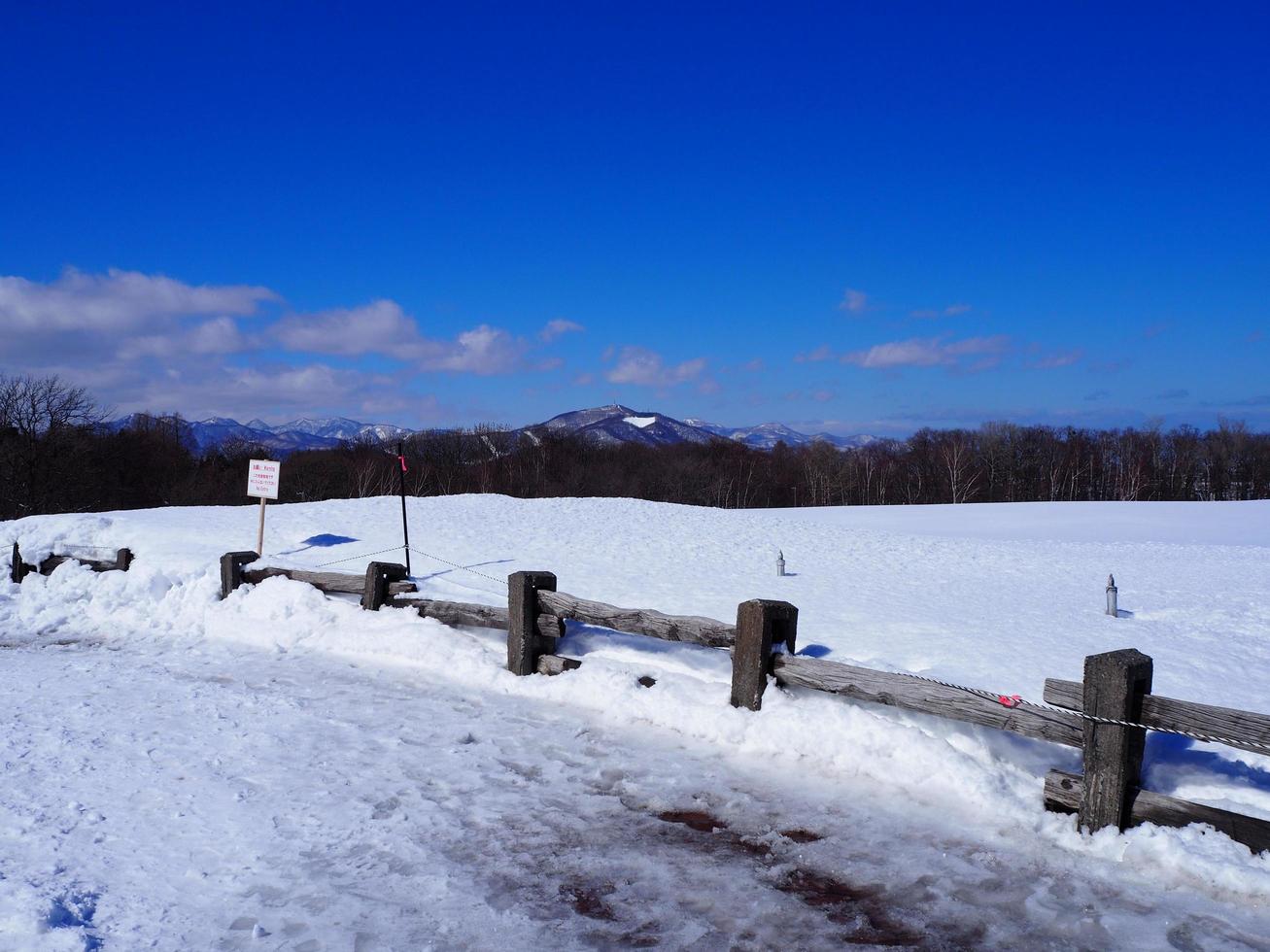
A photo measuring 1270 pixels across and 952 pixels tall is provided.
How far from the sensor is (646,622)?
Result: 7.26m

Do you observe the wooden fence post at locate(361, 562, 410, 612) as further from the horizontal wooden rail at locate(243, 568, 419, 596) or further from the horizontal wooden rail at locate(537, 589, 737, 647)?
the horizontal wooden rail at locate(537, 589, 737, 647)

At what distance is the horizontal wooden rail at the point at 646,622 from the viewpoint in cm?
685

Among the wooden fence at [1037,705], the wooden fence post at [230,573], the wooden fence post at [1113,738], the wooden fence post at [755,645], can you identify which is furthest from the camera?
the wooden fence post at [230,573]

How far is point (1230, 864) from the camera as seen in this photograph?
4.04 m

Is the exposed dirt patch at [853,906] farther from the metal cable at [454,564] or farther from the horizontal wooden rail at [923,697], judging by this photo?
the metal cable at [454,564]

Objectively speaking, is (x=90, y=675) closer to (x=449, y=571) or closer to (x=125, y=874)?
(x=125, y=874)

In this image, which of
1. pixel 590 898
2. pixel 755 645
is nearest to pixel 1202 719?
pixel 755 645

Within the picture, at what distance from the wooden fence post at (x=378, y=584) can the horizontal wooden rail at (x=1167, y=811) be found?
732 centimetres

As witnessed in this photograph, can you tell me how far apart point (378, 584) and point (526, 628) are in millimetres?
2704

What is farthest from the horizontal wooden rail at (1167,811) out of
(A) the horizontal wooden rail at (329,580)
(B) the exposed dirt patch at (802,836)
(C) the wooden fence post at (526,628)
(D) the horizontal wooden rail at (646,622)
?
(A) the horizontal wooden rail at (329,580)

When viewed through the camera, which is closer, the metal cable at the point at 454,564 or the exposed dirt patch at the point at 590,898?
the exposed dirt patch at the point at 590,898

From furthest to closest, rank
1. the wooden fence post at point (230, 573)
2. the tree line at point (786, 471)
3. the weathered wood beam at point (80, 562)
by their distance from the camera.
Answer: the tree line at point (786, 471), the weathered wood beam at point (80, 562), the wooden fence post at point (230, 573)

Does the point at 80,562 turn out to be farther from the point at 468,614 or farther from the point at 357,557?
the point at 468,614

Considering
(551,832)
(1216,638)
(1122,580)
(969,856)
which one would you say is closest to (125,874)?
(551,832)
